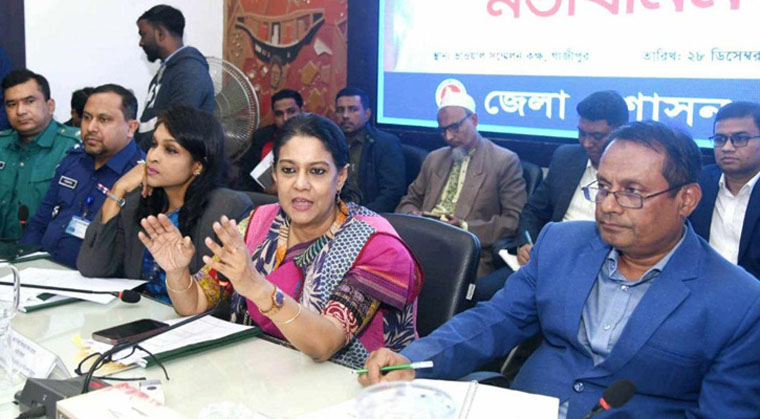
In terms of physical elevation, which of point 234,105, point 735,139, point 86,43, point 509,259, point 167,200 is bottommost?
point 509,259

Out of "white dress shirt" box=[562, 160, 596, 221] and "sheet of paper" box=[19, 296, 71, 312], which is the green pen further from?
"white dress shirt" box=[562, 160, 596, 221]

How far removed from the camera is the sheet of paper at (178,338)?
158cm

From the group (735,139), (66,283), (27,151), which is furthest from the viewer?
(27,151)

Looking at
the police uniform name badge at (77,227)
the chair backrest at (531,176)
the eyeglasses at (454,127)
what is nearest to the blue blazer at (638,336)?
the police uniform name badge at (77,227)

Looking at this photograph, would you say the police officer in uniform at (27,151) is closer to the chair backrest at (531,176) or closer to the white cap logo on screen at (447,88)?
the white cap logo on screen at (447,88)

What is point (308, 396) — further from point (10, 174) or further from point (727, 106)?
point (10, 174)

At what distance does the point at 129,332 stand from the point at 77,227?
50.5 inches

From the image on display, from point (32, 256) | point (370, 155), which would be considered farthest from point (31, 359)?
point (370, 155)

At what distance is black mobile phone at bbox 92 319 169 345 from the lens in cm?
164

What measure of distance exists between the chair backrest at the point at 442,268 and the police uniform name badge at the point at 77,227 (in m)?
1.40

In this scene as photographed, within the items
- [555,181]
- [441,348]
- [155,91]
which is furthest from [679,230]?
[155,91]

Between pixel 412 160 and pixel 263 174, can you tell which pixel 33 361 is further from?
pixel 412 160

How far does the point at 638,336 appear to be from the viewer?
1.55 m

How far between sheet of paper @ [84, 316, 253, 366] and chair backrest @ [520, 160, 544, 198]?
243cm
